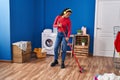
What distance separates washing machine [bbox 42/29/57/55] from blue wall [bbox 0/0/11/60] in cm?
138

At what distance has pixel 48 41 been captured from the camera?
18.7 ft

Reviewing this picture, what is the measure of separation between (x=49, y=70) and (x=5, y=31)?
1.62 meters

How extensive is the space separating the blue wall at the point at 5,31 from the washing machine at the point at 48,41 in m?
1.38

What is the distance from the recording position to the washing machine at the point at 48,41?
5621mm

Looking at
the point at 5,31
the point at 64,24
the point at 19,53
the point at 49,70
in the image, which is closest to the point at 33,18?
the point at 5,31

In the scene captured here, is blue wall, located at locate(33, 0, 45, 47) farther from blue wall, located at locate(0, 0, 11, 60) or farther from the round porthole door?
blue wall, located at locate(0, 0, 11, 60)

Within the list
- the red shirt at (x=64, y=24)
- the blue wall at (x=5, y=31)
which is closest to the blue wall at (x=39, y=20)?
the blue wall at (x=5, y=31)

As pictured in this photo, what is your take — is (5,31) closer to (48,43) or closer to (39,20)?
(48,43)

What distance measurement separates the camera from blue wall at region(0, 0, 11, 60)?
4.52m

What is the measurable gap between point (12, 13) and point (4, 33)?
0.57m

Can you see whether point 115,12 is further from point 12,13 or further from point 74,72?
point 12,13

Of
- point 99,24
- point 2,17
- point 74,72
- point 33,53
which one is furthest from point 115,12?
point 2,17

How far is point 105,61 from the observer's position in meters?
4.98

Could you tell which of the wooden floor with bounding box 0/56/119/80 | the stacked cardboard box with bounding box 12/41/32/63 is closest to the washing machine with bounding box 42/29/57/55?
the wooden floor with bounding box 0/56/119/80
